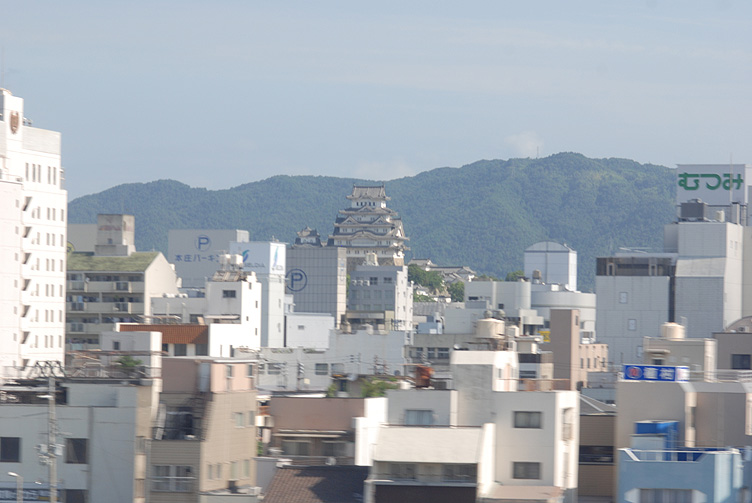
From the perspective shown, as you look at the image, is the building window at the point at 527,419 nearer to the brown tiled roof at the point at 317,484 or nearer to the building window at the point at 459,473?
the building window at the point at 459,473

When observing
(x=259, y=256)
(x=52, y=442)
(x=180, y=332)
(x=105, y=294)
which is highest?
(x=259, y=256)

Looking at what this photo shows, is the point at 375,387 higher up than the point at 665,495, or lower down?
higher up

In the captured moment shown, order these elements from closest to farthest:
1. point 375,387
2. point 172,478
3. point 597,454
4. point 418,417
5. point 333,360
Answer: point 172,478, point 418,417, point 597,454, point 375,387, point 333,360

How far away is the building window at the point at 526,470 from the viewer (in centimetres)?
4247

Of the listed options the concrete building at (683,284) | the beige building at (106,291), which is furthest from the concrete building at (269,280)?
the concrete building at (683,284)

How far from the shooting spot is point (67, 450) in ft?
137

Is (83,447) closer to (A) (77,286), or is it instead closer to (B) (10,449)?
(B) (10,449)

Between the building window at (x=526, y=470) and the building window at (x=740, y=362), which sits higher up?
the building window at (x=740, y=362)

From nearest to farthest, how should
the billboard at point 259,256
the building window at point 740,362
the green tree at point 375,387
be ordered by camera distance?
the green tree at point 375,387 → the building window at point 740,362 → the billboard at point 259,256

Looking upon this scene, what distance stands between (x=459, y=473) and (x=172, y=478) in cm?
851

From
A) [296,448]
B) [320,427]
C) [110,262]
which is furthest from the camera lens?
[110,262]

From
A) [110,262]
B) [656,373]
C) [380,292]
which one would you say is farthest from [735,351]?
[380,292]

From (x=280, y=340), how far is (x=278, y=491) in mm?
96392

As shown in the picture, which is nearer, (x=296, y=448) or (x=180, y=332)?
(x=296, y=448)
